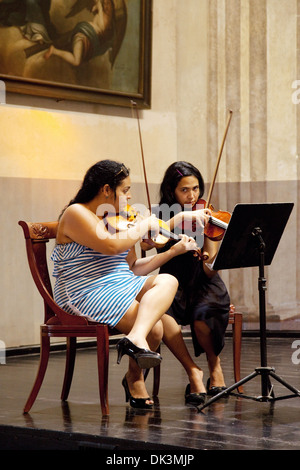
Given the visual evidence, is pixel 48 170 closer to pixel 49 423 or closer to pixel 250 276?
pixel 250 276

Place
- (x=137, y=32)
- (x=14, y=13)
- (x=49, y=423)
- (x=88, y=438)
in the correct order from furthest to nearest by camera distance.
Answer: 1. (x=137, y=32)
2. (x=14, y=13)
3. (x=49, y=423)
4. (x=88, y=438)

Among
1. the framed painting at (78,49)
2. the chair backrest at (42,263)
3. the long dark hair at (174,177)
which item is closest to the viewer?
the chair backrest at (42,263)

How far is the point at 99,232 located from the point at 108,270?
0.81ft

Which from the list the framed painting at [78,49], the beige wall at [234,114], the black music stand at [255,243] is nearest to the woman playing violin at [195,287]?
the black music stand at [255,243]

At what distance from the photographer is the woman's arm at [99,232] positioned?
384cm

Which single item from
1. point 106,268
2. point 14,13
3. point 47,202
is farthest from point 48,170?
point 106,268

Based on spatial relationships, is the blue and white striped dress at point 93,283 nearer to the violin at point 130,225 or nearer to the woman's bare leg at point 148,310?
the woman's bare leg at point 148,310

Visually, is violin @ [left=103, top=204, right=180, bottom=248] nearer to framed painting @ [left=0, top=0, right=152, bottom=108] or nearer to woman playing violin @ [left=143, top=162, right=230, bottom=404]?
woman playing violin @ [left=143, top=162, right=230, bottom=404]

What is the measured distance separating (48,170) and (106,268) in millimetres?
2735

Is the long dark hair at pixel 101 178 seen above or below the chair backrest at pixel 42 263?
above

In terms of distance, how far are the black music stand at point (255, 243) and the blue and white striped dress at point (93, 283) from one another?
503 mm

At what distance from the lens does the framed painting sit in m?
6.18

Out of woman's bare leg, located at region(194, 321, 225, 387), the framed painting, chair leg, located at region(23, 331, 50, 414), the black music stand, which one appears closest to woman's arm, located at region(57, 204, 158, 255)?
the black music stand
